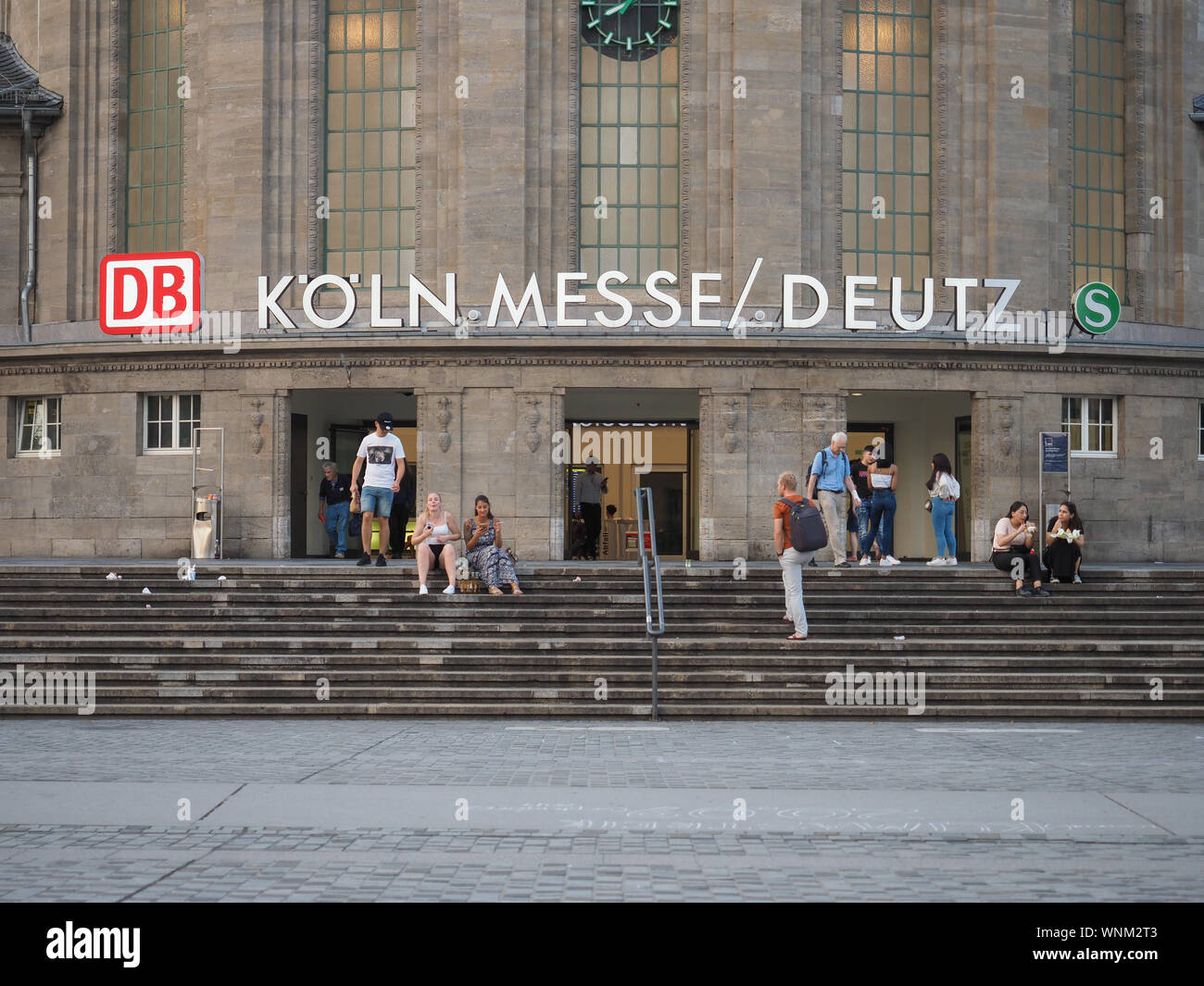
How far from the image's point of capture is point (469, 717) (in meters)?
16.5

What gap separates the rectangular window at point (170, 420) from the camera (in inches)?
1101

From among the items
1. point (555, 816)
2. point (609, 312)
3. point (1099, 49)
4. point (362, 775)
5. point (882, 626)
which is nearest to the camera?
point (555, 816)

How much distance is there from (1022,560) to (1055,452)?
713cm

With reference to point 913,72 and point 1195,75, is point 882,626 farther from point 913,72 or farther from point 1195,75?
point 1195,75

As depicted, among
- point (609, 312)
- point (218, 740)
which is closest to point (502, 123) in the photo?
point (609, 312)

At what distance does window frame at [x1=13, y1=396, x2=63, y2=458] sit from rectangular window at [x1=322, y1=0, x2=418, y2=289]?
615 centimetres

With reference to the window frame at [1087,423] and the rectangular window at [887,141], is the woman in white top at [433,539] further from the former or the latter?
the window frame at [1087,423]

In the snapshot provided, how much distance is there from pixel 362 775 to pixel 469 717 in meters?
5.01

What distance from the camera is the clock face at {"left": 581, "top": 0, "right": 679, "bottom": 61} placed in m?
27.9

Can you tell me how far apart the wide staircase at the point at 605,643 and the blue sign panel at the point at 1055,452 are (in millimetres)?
6077

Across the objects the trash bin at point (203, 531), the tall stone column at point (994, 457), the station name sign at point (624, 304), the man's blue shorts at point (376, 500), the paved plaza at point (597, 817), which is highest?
the station name sign at point (624, 304)

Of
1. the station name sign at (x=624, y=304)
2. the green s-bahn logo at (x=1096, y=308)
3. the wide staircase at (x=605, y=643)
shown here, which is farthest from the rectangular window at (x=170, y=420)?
the green s-bahn logo at (x=1096, y=308)

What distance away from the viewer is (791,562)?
1780cm

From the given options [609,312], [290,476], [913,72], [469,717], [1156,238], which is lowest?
[469,717]
